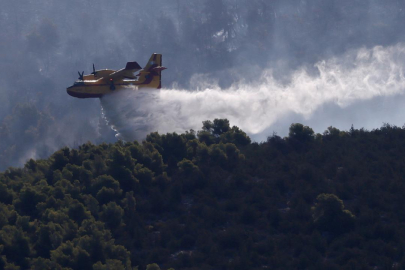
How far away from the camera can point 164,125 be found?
9056cm

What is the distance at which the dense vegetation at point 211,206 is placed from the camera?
42719 mm

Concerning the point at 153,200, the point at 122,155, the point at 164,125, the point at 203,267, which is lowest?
the point at 203,267

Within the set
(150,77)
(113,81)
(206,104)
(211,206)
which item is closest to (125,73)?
(113,81)

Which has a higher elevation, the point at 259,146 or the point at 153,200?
the point at 259,146

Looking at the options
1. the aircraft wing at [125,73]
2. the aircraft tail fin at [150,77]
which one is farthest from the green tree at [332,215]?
the aircraft tail fin at [150,77]

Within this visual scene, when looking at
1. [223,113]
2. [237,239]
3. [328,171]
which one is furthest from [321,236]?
[223,113]

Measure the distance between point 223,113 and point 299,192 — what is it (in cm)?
4917

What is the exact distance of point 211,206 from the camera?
167 ft

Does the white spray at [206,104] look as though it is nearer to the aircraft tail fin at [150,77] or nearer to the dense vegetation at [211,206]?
the aircraft tail fin at [150,77]

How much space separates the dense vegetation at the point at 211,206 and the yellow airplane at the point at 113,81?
65.8ft

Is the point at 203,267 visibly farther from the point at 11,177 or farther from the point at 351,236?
the point at 11,177

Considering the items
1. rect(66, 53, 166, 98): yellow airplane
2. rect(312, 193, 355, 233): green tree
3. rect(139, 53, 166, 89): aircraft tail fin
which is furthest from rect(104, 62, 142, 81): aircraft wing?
rect(312, 193, 355, 233): green tree

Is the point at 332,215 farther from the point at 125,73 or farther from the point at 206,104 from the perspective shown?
the point at 206,104

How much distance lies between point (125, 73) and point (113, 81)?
1711 millimetres
